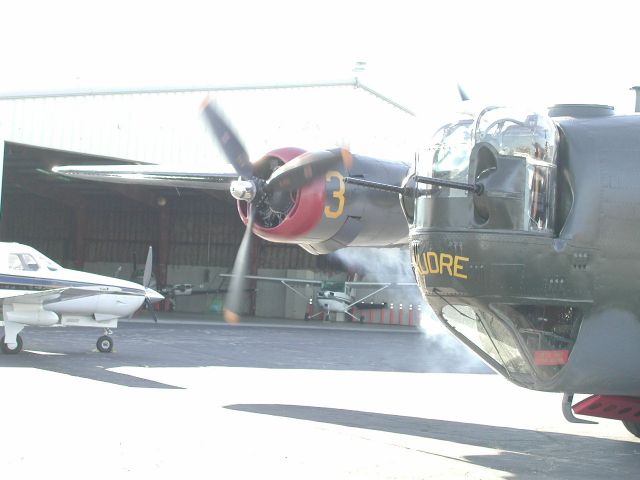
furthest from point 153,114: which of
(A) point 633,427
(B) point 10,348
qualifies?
(A) point 633,427

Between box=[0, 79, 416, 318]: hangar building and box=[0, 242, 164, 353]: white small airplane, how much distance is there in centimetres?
436

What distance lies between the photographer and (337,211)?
1430 centimetres

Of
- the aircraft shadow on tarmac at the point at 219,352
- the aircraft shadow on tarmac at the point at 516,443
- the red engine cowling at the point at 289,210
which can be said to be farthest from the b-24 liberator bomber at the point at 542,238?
the aircraft shadow on tarmac at the point at 219,352

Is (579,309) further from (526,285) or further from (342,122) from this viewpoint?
(342,122)

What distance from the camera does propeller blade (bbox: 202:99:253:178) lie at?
49.4ft

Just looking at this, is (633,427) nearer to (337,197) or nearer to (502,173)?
(502,173)

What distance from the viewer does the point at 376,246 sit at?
15133mm

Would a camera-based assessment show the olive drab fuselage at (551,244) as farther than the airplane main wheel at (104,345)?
No

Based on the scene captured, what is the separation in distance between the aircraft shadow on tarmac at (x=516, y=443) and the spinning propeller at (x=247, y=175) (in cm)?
215

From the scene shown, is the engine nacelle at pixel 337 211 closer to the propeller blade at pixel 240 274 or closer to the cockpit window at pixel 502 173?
the propeller blade at pixel 240 274

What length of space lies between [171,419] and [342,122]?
6690 millimetres

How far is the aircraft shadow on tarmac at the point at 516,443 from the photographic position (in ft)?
32.0

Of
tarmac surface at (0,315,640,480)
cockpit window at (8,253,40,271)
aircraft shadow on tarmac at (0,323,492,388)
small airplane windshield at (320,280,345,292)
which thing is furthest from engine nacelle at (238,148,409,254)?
small airplane windshield at (320,280,345,292)

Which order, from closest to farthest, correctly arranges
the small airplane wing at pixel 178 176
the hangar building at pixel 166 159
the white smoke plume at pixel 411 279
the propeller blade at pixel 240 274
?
the propeller blade at pixel 240 274 → the small airplane wing at pixel 178 176 → the white smoke plume at pixel 411 279 → the hangar building at pixel 166 159
